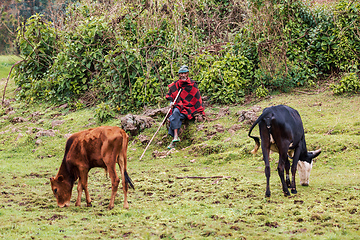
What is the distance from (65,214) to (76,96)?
1011cm

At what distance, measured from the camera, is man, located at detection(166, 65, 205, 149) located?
10.3 metres

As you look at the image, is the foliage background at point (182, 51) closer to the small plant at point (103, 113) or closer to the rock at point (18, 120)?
the small plant at point (103, 113)

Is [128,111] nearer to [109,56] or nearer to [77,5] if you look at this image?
[109,56]

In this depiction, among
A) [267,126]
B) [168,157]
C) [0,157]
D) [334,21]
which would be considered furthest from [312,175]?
[0,157]

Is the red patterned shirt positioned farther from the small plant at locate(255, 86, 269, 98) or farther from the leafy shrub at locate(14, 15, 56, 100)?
the leafy shrub at locate(14, 15, 56, 100)

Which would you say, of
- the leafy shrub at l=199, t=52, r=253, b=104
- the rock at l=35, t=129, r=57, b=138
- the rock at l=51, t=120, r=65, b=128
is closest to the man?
the leafy shrub at l=199, t=52, r=253, b=104

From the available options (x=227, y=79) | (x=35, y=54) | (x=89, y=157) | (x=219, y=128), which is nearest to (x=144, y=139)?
(x=219, y=128)

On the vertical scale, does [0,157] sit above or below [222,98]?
below

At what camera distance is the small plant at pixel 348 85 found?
10875mm

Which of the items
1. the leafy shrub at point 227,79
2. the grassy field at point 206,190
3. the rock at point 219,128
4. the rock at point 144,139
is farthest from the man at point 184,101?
the leafy shrub at point 227,79

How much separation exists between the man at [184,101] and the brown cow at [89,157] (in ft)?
14.7

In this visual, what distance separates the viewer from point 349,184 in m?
6.05

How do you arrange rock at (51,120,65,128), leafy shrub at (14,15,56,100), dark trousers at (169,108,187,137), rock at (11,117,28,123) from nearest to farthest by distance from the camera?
dark trousers at (169,108,187,137) < rock at (51,120,65,128) < rock at (11,117,28,123) < leafy shrub at (14,15,56,100)

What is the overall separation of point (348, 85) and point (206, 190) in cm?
664
